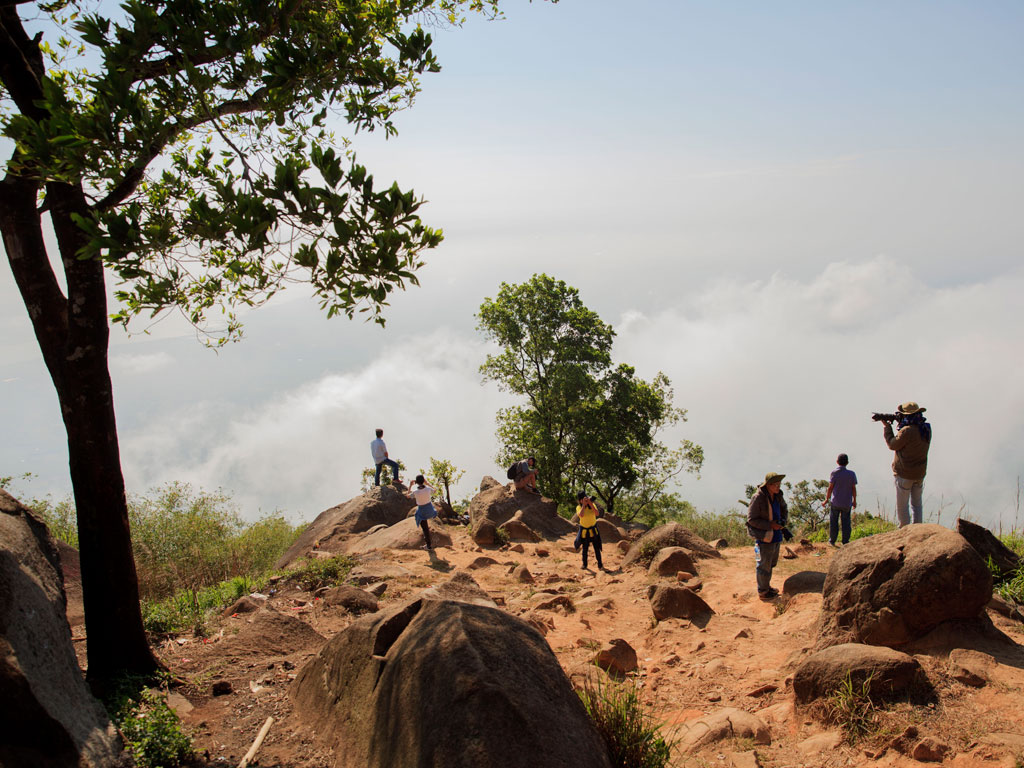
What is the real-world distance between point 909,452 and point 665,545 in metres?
4.83

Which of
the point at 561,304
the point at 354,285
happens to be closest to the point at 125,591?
the point at 354,285

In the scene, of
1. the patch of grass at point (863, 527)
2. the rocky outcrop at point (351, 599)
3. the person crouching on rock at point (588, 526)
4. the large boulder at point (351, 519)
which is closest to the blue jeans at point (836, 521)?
the patch of grass at point (863, 527)

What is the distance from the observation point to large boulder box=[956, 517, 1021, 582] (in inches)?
345

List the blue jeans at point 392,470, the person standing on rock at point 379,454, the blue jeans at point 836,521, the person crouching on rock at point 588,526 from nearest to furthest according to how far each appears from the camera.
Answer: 1. the blue jeans at point 836,521
2. the person crouching on rock at point 588,526
3. the person standing on rock at point 379,454
4. the blue jeans at point 392,470

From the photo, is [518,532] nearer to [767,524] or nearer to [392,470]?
[392,470]

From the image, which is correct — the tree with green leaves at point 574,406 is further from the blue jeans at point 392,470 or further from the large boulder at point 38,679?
the large boulder at point 38,679

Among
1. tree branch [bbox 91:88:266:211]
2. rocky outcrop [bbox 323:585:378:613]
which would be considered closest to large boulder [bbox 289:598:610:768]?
tree branch [bbox 91:88:266:211]

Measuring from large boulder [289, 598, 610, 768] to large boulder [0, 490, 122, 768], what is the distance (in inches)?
65.5

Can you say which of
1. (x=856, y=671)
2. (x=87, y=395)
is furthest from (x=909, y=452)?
(x=87, y=395)

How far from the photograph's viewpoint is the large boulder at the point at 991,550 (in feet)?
28.7

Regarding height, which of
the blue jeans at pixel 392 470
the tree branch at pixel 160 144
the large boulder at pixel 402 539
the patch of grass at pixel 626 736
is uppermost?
the tree branch at pixel 160 144

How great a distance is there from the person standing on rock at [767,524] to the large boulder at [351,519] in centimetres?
1039

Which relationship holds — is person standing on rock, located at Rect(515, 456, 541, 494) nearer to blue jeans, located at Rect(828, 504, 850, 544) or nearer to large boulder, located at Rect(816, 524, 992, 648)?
blue jeans, located at Rect(828, 504, 850, 544)

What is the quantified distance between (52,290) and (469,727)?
5593 millimetres
